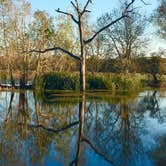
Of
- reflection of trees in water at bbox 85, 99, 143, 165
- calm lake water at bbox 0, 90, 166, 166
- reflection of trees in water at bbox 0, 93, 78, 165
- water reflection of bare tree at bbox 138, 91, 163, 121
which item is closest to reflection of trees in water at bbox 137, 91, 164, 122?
water reflection of bare tree at bbox 138, 91, 163, 121

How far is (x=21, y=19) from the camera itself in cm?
3625

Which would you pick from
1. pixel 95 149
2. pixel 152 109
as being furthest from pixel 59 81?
pixel 95 149

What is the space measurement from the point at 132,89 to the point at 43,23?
1115 cm

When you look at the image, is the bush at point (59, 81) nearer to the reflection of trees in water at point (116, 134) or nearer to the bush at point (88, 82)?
the bush at point (88, 82)

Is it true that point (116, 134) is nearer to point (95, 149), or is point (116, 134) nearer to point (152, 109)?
point (95, 149)

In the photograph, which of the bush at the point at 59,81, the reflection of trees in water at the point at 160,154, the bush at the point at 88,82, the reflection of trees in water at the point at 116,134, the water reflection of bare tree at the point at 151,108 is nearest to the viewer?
the reflection of trees in water at the point at 160,154

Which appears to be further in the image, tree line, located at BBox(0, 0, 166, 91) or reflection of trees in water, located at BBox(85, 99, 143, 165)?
tree line, located at BBox(0, 0, 166, 91)

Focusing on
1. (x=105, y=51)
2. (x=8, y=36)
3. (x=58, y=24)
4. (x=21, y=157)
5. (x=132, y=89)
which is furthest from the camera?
(x=105, y=51)

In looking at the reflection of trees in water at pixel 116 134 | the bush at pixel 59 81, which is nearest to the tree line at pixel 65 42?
the bush at pixel 59 81

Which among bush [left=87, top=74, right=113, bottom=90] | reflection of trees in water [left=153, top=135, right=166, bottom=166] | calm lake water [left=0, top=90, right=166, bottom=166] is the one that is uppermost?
bush [left=87, top=74, right=113, bottom=90]

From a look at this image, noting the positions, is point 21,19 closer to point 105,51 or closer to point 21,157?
point 105,51

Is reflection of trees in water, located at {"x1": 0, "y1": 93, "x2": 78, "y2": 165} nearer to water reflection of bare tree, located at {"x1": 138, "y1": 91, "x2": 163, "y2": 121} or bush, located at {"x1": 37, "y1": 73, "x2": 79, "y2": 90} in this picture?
water reflection of bare tree, located at {"x1": 138, "y1": 91, "x2": 163, "y2": 121}

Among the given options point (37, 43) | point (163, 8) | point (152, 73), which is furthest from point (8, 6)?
point (152, 73)

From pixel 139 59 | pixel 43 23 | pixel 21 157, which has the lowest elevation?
pixel 21 157
